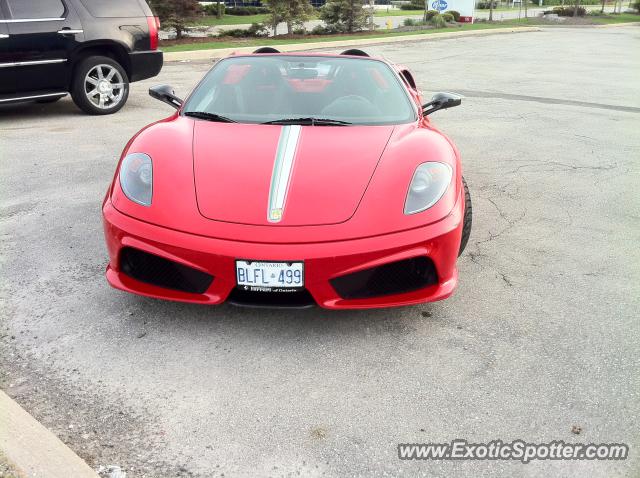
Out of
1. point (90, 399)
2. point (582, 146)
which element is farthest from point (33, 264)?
point (582, 146)

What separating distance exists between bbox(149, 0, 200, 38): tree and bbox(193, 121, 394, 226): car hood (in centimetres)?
1747

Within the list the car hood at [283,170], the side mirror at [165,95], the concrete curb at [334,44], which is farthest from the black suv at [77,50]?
the car hood at [283,170]

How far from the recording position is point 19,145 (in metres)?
6.62

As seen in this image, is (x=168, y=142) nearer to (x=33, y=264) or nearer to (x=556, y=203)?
(x=33, y=264)

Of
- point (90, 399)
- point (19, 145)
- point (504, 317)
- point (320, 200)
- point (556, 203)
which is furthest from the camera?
point (19, 145)

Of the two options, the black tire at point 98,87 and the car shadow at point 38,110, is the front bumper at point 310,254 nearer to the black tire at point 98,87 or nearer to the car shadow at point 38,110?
the black tire at point 98,87

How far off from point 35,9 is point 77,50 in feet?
2.12

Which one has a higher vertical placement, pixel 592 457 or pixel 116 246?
pixel 116 246

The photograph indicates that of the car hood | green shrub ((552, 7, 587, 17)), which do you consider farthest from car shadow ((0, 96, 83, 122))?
green shrub ((552, 7, 587, 17))

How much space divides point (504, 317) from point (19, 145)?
18.3 feet

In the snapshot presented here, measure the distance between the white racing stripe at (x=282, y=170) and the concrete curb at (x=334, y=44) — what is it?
27.9ft

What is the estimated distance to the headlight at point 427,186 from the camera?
9.89 ft

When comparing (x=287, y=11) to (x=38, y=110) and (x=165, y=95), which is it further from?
(x=165, y=95)

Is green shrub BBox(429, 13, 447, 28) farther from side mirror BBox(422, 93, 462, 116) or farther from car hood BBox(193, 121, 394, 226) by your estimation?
car hood BBox(193, 121, 394, 226)
